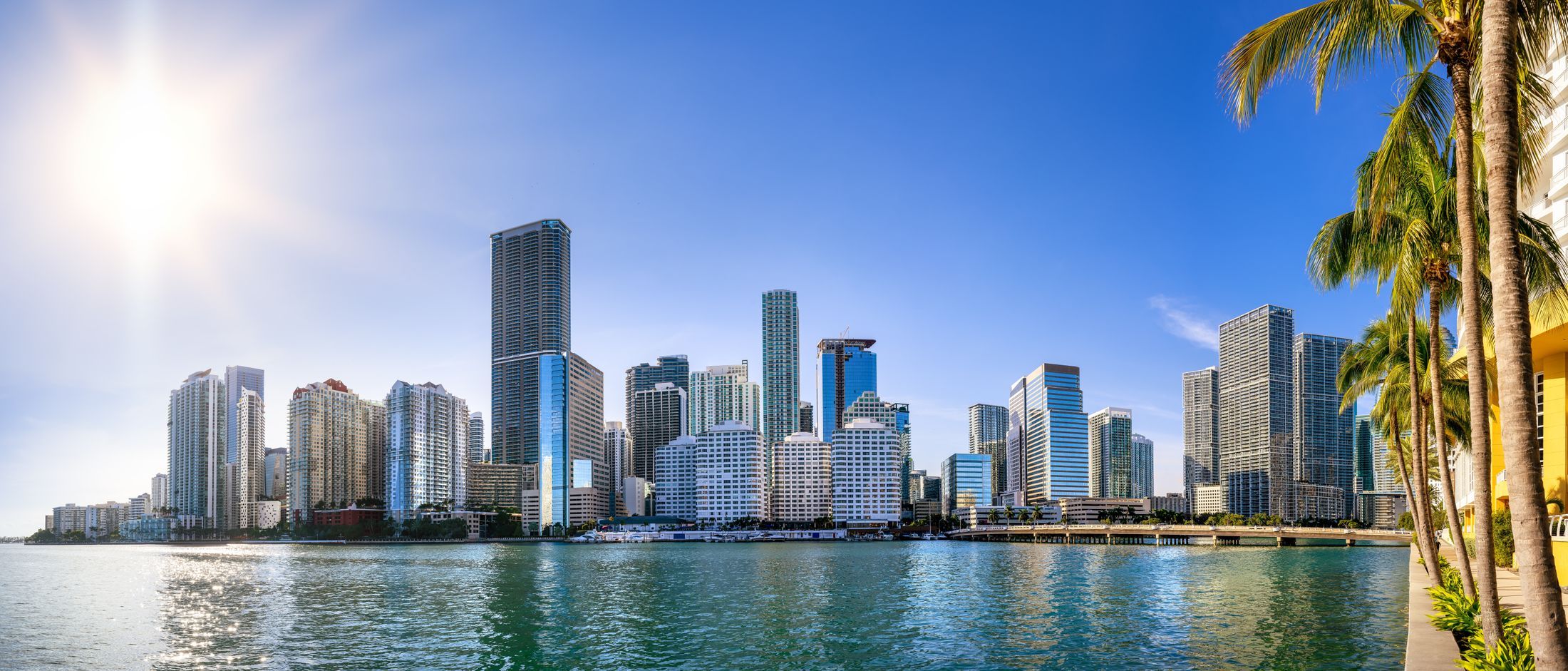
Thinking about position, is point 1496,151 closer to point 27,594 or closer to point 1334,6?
point 1334,6

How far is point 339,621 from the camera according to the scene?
50.6 meters

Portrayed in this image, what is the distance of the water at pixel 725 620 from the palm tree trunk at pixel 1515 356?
1965cm

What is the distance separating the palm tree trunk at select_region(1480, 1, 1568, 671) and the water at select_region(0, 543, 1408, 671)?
19.6 metres

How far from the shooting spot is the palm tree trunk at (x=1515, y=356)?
441 inches

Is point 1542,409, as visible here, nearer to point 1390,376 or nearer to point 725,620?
point 1390,376

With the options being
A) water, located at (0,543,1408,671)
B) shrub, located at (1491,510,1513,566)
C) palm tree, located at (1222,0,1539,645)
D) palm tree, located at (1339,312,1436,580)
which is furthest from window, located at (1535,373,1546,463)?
palm tree, located at (1222,0,1539,645)

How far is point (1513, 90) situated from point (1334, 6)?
3.80m

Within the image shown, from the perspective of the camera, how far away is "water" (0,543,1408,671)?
34.8 metres

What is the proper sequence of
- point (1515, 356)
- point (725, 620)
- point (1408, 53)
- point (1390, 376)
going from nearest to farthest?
point (1515, 356)
point (1408, 53)
point (1390, 376)
point (725, 620)

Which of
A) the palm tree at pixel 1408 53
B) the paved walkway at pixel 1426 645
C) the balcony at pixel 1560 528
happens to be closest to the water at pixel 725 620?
the paved walkway at pixel 1426 645

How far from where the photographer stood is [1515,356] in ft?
37.0

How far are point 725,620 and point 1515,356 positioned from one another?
137ft

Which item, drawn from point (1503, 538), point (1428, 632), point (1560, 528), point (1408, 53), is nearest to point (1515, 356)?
point (1408, 53)

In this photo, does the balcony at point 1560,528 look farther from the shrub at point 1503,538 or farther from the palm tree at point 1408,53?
the palm tree at point 1408,53
